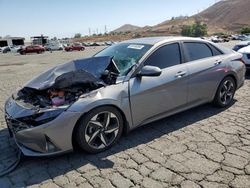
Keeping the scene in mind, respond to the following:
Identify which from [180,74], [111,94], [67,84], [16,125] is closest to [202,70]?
[180,74]

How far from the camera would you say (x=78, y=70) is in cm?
379

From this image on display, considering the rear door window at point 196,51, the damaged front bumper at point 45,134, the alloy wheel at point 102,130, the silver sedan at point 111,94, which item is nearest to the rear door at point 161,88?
the silver sedan at point 111,94

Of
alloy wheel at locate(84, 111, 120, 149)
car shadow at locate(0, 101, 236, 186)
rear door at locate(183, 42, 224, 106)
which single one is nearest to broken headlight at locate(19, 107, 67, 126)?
alloy wheel at locate(84, 111, 120, 149)

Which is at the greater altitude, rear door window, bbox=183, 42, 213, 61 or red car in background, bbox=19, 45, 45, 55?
rear door window, bbox=183, 42, 213, 61

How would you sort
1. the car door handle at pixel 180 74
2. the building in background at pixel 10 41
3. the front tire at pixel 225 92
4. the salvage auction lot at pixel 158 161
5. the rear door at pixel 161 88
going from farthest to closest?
the building in background at pixel 10 41
the front tire at pixel 225 92
the car door handle at pixel 180 74
the rear door at pixel 161 88
the salvage auction lot at pixel 158 161

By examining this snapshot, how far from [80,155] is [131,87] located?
1.24 meters

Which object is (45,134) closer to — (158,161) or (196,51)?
(158,161)

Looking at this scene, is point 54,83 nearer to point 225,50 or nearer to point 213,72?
point 213,72

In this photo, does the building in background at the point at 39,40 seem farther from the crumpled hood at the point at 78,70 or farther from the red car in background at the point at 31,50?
the crumpled hood at the point at 78,70

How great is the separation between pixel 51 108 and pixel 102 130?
797 mm

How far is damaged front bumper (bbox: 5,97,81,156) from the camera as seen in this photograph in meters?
3.08

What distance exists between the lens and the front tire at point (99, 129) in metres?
3.30

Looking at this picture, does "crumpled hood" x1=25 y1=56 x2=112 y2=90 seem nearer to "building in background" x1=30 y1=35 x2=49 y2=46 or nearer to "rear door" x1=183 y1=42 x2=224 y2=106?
"rear door" x1=183 y1=42 x2=224 y2=106

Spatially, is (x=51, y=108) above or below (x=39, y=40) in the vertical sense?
below
